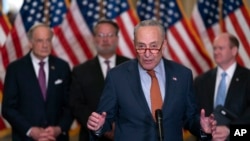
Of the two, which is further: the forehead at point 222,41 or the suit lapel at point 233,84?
the forehead at point 222,41

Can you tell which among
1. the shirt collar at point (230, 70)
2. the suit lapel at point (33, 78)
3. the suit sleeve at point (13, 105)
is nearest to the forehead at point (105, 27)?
the suit lapel at point (33, 78)

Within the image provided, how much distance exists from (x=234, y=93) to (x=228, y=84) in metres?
0.13

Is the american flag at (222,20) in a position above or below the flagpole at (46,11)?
below

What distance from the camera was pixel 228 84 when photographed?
5520 millimetres

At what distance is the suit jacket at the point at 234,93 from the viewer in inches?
211

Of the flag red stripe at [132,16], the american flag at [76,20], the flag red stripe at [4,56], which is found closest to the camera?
the flag red stripe at [4,56]

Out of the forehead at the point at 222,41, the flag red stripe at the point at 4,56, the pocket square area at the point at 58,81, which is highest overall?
the flag red stripe at the point at 4,56

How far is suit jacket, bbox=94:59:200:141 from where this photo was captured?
3.56m

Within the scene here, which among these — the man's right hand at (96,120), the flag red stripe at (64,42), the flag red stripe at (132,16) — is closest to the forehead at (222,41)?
the flag red stripe at (132,16)

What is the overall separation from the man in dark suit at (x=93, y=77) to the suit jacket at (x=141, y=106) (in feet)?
4.80

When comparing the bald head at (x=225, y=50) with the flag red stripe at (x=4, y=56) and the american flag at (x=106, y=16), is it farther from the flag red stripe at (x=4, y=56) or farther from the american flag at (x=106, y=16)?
the flag red stripe at (x=4, y=56)

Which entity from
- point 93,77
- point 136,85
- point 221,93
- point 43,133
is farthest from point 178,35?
Answer: point 136,85

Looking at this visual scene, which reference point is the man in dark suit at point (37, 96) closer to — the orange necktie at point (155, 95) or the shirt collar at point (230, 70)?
the shirt collar at point (230, 70)

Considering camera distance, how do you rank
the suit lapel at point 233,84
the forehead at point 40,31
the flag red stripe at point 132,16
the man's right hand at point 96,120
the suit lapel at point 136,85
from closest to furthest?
the man's right hand at point 96,120
the suit lapel at point 136,85
the forehead at point 40,31
the suit lapel at point 233,84
the flag red stripe at point 132,16
